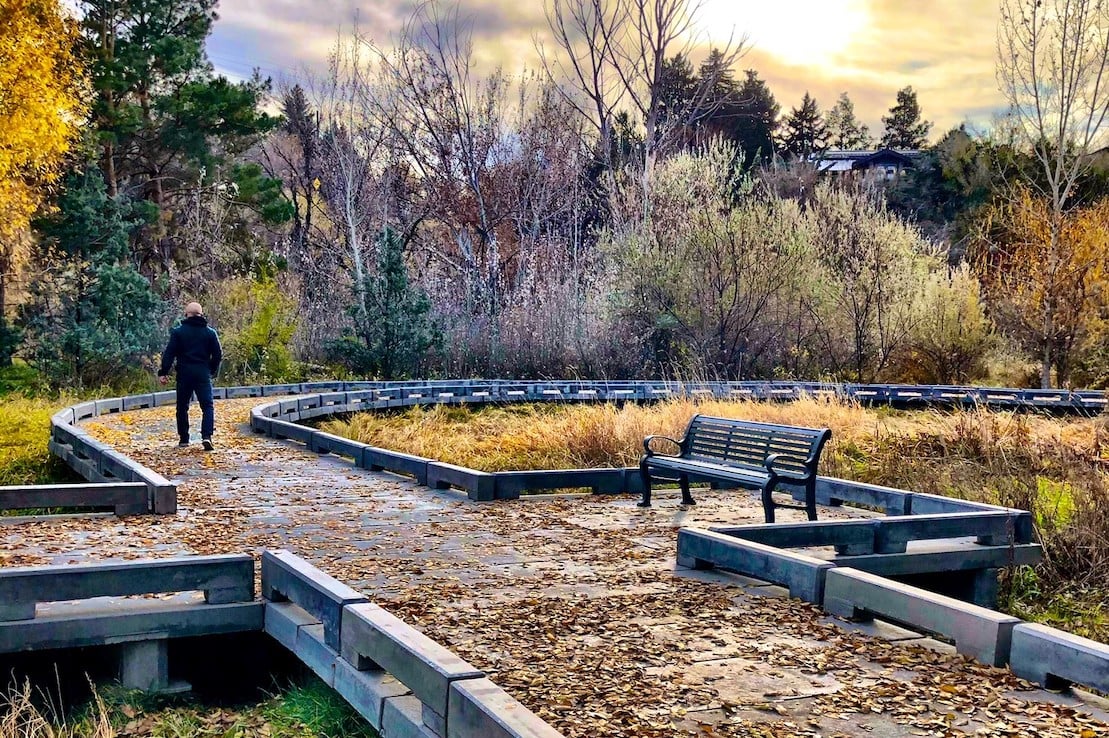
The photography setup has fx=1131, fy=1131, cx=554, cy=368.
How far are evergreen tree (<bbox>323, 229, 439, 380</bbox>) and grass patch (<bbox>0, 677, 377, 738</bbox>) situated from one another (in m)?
21.5

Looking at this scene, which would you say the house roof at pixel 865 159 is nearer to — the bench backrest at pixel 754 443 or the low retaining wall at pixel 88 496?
the bench backrest at pixel 754 443

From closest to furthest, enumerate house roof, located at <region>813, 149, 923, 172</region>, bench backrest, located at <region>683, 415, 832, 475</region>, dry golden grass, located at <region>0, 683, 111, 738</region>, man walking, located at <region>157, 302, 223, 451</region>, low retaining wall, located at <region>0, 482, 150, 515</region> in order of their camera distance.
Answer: dry golden grass, located at <region>0, 683, 111, 738</region> → bench backrest, located at <region>683, 415, 832, 475</region> → low retaining wall, located at <region>0, 482, 150, 515</region> → man walking, located at <region>157, 302, 223, 451</region> → house roof, located at <region>813, 149, 923, 172</region>

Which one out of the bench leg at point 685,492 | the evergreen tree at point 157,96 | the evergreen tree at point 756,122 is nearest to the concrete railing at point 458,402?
the bench leg at point 685,492

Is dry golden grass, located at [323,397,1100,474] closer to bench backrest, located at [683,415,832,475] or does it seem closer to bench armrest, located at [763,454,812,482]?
bench backrest, located at [683,415,832,475]

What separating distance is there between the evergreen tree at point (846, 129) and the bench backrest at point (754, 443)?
→ 66.5 m

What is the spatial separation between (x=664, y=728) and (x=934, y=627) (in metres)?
1.97

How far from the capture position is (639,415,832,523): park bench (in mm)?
9297

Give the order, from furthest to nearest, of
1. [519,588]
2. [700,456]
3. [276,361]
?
1. [276,361]
2. [700,456]
3. [519,588]

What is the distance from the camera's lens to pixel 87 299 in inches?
1025

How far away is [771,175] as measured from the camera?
178 feet

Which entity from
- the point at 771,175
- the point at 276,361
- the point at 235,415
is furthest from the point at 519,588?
the point at 771,175

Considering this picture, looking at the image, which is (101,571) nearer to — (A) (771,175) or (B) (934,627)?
(B) (934,627)

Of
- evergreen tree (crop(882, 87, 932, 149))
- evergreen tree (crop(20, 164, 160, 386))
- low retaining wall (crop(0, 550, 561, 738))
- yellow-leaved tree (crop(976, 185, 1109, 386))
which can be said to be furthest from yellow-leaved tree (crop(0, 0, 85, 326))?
evergreen tree (crop(882, 87, 932, 149))

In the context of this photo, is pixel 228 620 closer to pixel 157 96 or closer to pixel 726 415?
pixel 726 415
